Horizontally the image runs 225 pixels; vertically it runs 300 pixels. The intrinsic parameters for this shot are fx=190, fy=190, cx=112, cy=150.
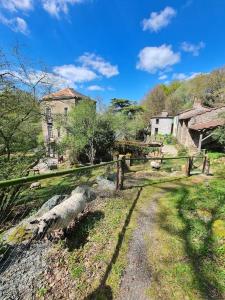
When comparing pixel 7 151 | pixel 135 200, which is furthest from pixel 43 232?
pixel 7 151

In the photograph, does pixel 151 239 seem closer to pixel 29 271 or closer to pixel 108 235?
pixel 108 235

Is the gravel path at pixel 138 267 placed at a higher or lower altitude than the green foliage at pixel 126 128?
lower

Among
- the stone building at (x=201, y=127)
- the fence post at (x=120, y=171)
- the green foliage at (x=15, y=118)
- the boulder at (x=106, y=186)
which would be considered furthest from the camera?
the stone building at (x=201, y=127)

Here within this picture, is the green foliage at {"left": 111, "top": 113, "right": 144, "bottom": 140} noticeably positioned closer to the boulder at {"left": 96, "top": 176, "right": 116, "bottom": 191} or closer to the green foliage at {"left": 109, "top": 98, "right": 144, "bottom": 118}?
the green foliage at {"left": 109, "top": 98, "right": 144, "bottom": 118}

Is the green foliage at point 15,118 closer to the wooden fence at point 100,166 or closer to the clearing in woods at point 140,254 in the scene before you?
the wooden fence at point 100,166

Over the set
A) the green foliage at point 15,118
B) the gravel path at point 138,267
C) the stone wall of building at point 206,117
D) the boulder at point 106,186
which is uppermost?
the stone wall of building at point 206,117

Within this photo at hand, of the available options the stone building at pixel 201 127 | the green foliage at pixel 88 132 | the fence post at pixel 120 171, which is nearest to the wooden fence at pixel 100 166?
the fence post at pixel 120 171

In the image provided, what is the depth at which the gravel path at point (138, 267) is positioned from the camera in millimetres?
2598

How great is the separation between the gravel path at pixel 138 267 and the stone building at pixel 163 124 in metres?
32.9

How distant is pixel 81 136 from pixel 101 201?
15439 mm

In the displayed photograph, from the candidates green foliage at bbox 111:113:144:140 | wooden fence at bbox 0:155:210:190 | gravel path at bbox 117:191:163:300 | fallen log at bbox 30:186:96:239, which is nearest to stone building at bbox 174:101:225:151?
green foliage at bbox 111:113:144:140

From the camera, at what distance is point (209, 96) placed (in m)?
34.4

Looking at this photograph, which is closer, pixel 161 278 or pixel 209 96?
pixel 161 278

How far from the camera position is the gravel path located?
2598mm
